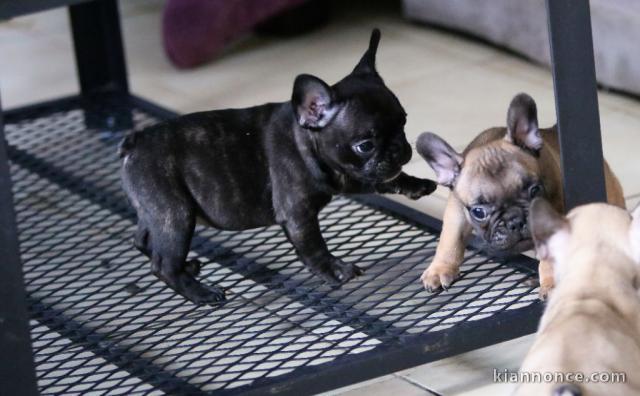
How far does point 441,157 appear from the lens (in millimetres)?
2258

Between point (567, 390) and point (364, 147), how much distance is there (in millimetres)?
699

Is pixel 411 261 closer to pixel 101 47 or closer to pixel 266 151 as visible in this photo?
pixel 266 151

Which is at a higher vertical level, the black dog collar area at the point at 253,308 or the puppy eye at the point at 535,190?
the puppy eye at the point at 535,190

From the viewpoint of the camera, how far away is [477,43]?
380 centimetres

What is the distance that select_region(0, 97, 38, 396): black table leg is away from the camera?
1.77m

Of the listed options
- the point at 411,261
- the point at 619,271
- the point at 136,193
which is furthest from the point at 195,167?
the point at 619,271

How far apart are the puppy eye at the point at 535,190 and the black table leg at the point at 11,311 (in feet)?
2.67

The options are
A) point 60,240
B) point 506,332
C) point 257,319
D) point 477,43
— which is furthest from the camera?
point 477,43

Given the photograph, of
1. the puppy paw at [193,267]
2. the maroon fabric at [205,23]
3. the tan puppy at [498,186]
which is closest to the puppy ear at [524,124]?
the tan puppy at [498,186]

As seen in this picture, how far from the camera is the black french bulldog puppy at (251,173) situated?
2.16 m

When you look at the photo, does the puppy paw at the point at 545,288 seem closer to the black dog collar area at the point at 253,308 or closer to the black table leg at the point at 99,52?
the black dog collar area at the point at 253,308

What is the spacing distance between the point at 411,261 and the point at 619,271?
2.22 ft

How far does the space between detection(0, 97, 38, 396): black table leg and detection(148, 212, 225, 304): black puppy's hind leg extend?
445mm

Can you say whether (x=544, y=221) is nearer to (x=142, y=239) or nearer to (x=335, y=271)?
(x=335, y=271)
